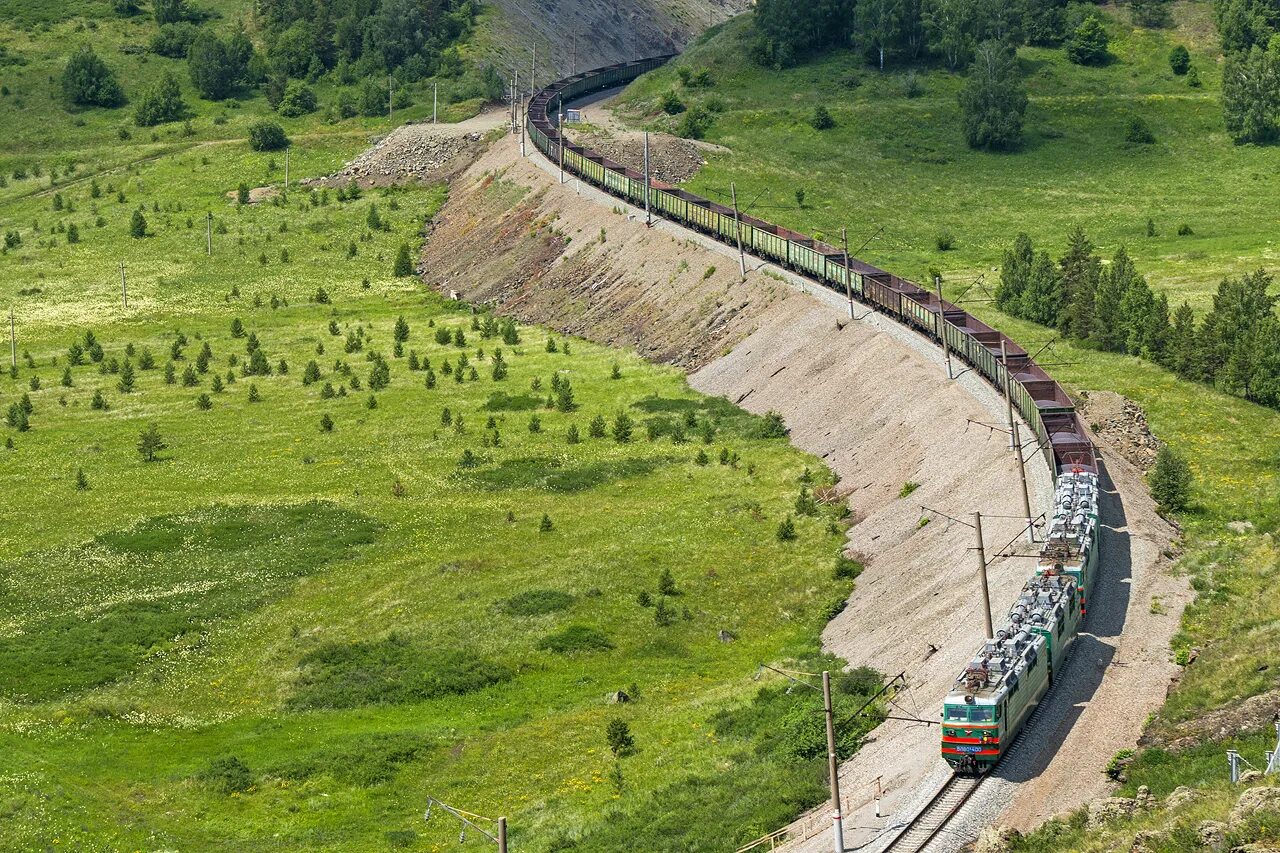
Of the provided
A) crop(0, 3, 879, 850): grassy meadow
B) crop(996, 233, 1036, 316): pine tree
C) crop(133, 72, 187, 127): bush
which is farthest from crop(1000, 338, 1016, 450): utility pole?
crop(133, 72, 187, 127): bush

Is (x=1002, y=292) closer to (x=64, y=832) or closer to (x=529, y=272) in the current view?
(x=529, y=272)

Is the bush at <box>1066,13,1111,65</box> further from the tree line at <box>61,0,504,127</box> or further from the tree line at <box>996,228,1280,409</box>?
the tree line at <box>996,228,1280,409</box>

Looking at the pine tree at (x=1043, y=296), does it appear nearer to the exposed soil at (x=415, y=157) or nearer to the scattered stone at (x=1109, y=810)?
the exposed soil at (x=415, y=157)

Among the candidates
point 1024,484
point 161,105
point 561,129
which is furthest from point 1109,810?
point 161,105

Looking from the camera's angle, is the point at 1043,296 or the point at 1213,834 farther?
the point at 1043,296

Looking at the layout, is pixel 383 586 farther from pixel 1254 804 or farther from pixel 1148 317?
pixel 1148 317

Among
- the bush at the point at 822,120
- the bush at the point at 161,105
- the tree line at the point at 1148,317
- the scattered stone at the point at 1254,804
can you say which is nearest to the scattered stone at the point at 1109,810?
the scattered stone at the point at 1254,804
